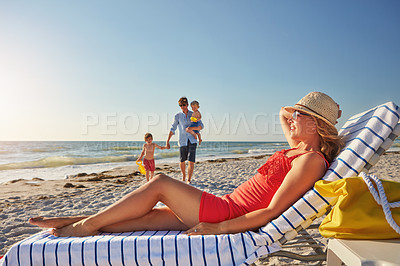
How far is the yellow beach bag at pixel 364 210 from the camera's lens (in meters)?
1.35

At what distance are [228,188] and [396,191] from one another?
200 inches

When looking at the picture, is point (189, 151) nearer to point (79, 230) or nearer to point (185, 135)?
point (185, 135)

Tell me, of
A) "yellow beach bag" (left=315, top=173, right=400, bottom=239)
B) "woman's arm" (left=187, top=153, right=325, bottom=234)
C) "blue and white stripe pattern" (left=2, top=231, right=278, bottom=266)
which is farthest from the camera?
"woman's arm" (left=187, top=153, right=325, bottom=234)

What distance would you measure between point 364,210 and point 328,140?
0.75 meters

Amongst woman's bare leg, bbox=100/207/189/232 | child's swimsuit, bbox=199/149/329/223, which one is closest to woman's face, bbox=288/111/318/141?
child's swimsuit, bbox=199/149/329/223

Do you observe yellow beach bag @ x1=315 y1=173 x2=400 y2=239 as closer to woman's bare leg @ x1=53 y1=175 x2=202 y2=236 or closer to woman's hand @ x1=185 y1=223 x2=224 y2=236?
woman's hand @ x1=185 y1=223 x2=224 y2=236

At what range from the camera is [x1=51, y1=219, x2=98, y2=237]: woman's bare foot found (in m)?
1.94

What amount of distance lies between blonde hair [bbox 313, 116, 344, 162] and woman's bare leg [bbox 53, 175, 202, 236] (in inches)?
38.5

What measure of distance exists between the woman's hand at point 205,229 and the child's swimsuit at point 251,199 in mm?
122

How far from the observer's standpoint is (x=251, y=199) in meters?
Answer: 2.02

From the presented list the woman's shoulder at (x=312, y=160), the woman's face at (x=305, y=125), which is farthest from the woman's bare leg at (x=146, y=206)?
the woman's face at (x=305, y=125)

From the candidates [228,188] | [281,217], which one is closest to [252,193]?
[281,217]

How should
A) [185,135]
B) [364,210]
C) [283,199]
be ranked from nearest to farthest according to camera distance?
[364,210] < [283,199] < [185,135]

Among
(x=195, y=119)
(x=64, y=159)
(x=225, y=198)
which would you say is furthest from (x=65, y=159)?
(x=225, y=198)
